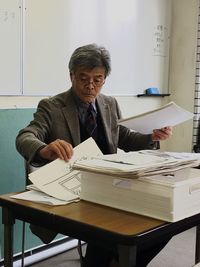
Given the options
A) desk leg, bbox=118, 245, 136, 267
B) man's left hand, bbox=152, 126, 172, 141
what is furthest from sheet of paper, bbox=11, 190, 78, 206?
man's left hand, bbox=152, 126, 172, 141

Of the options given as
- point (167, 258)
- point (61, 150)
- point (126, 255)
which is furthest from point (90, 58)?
point (167, 258)

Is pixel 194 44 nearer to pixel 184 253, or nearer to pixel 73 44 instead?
pixel 73 44

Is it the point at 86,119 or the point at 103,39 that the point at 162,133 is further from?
the point at 103,39

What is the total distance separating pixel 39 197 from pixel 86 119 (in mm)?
616

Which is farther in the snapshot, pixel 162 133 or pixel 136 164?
pixel 162 133

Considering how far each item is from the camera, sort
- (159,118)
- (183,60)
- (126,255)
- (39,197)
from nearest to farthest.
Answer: (126,255) < (39,197) < (159,118) < (183,60)

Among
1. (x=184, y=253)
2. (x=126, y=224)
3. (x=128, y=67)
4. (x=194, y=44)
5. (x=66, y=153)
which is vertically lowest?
(x=184, y=253)

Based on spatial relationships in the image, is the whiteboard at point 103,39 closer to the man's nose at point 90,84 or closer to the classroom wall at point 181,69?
the classroom wall at point 181,69

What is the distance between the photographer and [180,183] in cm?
107

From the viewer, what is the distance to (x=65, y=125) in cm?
172

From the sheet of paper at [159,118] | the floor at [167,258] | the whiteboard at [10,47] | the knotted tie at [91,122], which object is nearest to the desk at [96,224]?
the sheet of paper at [159,118]

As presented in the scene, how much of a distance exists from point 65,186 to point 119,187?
228mm

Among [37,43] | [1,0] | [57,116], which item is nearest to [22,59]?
[37,43]

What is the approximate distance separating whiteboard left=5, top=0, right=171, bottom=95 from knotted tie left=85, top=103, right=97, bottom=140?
727mm
